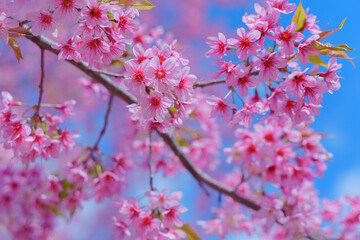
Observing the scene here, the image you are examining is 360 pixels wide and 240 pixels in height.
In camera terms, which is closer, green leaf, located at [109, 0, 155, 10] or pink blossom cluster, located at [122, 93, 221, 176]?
green leaf, located at [109, 0, 155, 10]

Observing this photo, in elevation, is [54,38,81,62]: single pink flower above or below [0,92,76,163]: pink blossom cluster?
above

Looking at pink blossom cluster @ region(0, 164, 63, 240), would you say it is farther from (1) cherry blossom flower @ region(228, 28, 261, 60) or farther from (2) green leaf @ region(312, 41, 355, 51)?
(2) green leaf @ region(312, 41, 355, 51)

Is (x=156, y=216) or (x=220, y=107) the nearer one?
(x=220, y=107)

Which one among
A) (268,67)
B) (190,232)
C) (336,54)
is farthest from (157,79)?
(190,232)

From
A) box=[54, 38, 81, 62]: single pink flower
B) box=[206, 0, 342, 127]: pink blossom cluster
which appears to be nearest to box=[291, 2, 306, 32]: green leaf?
box=[206, 0, 342, 127]: pink blossom cluster

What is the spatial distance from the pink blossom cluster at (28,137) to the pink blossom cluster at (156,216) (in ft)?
1.56

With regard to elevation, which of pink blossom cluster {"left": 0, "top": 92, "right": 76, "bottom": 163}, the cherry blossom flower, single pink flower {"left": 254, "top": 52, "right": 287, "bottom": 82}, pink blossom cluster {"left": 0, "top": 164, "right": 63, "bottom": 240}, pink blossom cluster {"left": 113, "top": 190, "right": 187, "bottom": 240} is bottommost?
pink blossom cluster {"left": 113, "top": 190, "right": 187, "bottom": 240}

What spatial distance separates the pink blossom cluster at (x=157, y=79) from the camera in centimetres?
119

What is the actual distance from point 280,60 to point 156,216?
947 mm

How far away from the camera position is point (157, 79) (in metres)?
1.20

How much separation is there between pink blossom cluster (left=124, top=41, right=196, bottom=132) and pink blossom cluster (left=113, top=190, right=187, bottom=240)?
516 mm

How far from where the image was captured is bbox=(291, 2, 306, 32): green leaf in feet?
4.19

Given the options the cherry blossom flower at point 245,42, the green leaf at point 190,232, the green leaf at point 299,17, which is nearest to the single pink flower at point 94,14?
the cherry blossom flower at point 245,42

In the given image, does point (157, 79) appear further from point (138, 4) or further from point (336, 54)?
point (336, 54)
